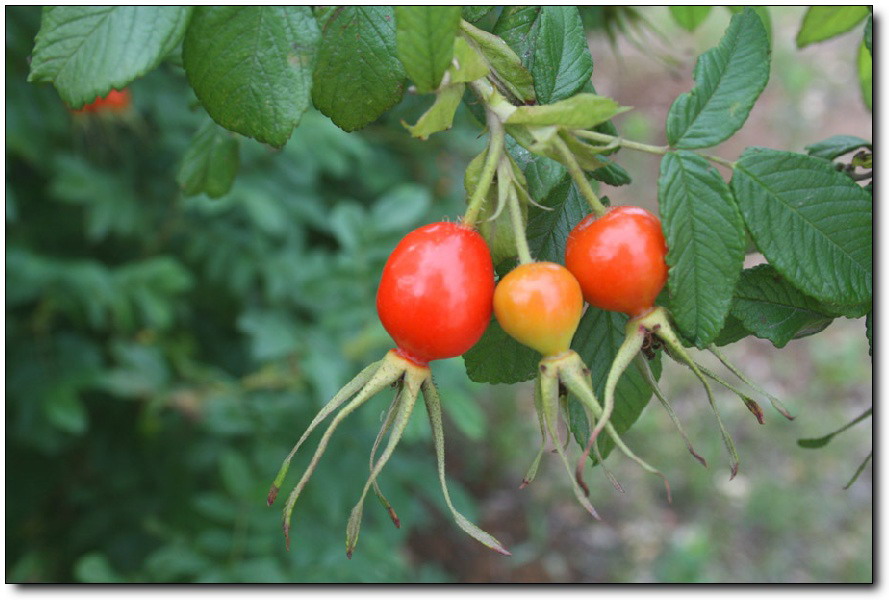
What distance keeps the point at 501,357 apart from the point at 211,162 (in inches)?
21.2

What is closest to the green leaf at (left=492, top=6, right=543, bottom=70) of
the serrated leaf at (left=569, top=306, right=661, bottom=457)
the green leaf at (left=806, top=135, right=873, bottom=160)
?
the serrated leaf at (left=569, top=306, right=661, bottom=457)

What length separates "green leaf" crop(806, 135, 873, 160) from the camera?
844 millimetres

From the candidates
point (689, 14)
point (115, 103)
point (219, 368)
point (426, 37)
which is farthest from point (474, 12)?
point (219, 368)

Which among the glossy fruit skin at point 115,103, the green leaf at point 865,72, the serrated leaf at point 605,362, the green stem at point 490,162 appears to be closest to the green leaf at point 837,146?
the green leaf at point 865,72

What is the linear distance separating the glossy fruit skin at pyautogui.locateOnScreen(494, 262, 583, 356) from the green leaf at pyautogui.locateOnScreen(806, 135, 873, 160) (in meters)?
0.45

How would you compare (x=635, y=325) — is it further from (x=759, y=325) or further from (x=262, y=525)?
(x=262, y=525)

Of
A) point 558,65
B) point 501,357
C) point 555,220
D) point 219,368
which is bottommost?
point 219,368

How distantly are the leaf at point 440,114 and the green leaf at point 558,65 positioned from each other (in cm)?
9

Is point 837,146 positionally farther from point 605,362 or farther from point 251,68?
point 251,68

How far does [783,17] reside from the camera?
205 inches

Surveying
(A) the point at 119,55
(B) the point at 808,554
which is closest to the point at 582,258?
(A) the point at 119,55

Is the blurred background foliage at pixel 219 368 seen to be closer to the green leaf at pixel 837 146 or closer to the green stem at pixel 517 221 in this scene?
the green leaf at pixel 837 146

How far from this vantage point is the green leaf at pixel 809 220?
24.1 inches

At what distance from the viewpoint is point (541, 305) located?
0.53m
